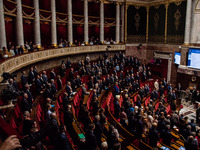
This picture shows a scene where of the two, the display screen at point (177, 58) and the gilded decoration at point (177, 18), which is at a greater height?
the gilded decoration at point (177, 18)

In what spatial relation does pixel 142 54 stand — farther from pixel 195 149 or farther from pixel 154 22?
pixel 195 149

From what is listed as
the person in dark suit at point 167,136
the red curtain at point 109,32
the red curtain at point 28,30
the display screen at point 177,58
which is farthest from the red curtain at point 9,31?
the display screen at point 177,58

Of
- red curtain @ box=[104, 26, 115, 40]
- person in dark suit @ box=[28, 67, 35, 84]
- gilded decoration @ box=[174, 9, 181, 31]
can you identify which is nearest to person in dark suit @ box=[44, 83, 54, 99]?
person in dark suit @ box=[28, 67, 35, 84]

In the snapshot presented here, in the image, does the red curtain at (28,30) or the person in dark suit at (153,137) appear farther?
the red curtain at (28,30)

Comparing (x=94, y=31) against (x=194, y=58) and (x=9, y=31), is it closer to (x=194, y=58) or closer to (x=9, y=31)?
(x=194, y=58)

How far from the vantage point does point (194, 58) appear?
55.4ft

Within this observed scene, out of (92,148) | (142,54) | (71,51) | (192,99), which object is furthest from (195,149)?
(142,54)

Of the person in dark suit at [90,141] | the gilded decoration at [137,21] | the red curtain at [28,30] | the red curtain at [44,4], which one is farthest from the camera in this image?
the gilded decoration at [137,21]

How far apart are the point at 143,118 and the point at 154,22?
17672 millimetres

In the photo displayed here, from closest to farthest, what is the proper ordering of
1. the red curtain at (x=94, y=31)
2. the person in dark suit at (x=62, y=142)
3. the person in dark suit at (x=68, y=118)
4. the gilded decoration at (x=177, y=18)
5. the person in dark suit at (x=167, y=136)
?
the person in dark suit at (x=62, y=142) < the person in dark suit at (x=68, y=118) < the person in dark suit at (x=167, y=136) < the gilded decoration at (x=177, y=18) < the red curtain at (x=94, y=31)

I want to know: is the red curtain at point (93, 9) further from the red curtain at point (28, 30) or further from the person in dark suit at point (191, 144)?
the person in dark suit at point (191, 144)

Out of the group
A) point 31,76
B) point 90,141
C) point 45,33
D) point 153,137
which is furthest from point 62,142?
point 45,33

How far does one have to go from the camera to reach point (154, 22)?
73.7 ft

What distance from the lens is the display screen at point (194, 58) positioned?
16508 mm
